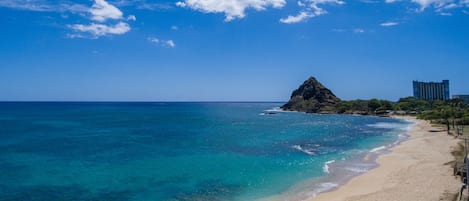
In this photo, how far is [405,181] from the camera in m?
31.5

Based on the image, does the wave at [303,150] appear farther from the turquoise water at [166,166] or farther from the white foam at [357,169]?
the white foam at [357,169]


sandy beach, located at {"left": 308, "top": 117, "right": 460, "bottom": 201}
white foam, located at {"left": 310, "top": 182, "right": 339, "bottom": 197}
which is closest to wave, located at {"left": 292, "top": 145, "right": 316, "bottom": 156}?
sandy beach, located at {"left": 308, "top": 117, "right": 460, "bottom": 201}

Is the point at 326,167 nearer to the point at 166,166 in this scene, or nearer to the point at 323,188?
the point at 323,188

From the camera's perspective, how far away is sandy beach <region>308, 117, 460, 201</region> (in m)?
26.8

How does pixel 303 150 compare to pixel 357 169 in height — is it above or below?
above

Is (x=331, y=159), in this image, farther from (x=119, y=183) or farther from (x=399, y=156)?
(x=119, y=183)

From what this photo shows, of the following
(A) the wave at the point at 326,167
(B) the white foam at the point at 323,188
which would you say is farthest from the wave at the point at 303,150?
(B) the white foam at the point at 323,188

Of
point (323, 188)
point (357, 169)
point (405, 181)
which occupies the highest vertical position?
point (405, 181)

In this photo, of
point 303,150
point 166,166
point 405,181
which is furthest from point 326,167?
point 166,166

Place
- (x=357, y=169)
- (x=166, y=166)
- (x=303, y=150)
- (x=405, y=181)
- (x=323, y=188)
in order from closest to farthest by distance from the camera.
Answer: (x=323, y=188), (x=405, y=181), (x=357, y=169), (x=166, y=166), (x=303, y=150)

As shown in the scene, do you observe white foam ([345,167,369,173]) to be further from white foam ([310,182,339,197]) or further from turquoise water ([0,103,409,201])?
white foam ([310,182,339,197])

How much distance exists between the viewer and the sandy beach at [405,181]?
2677 centimetres

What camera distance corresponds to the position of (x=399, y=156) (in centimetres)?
4528

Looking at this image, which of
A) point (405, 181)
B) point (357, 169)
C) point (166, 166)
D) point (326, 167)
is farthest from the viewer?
point (166, 166)
